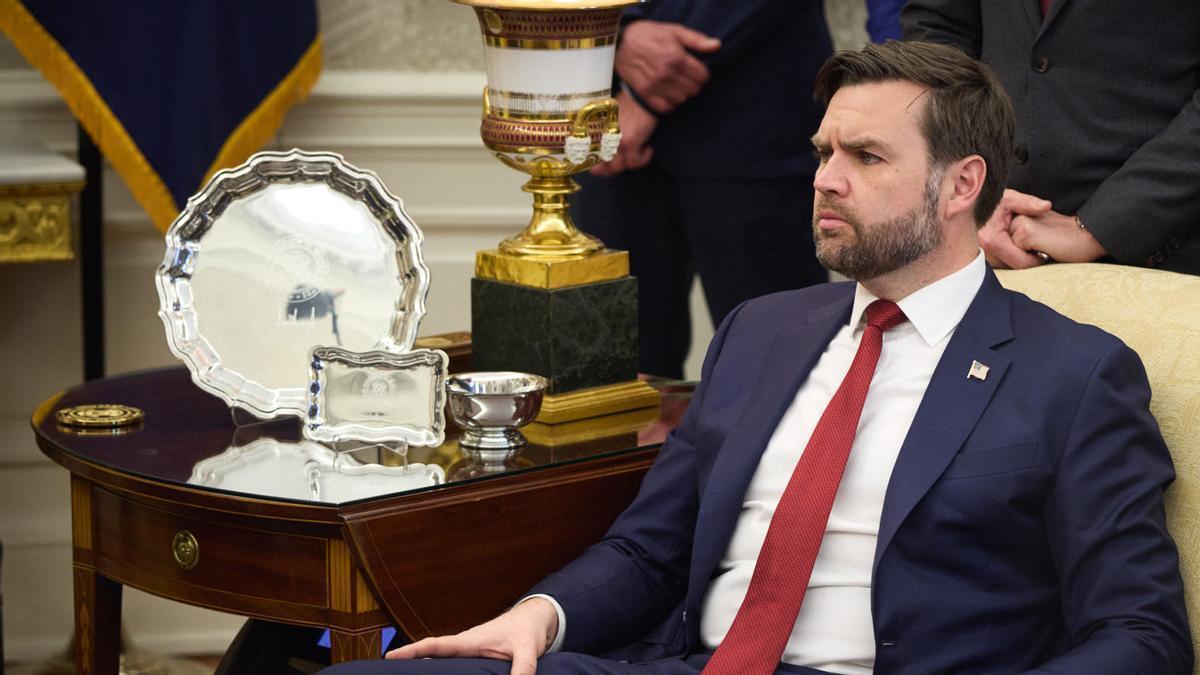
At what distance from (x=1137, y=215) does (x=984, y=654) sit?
678 mm

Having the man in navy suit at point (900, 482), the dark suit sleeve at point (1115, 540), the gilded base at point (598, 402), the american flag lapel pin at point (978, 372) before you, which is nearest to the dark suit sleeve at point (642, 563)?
the man in navy suit at point (900, 482)

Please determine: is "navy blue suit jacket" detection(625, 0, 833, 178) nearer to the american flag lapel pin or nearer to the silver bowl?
the silver bowl

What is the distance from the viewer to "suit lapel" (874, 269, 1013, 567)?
1.78m

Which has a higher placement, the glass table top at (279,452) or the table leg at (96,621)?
the glass table top at (279,452)

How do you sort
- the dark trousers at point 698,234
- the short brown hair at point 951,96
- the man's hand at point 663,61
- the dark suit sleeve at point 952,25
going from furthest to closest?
the dark trousers at point 698,234, the man's hand at point 663,61, the dark suit sleeve at point 952,25, the short brown hair at point 951,96

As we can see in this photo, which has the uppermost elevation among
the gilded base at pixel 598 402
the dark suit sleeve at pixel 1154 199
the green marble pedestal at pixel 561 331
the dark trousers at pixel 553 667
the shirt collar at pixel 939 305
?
the dark suit sleeve at pixel 1154 199

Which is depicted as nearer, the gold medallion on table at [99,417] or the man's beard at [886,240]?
the man's beard at [886,240]

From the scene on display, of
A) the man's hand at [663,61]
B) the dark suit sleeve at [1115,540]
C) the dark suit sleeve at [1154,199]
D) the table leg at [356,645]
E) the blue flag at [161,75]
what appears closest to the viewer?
the dark suit sleeve at [1115,540]

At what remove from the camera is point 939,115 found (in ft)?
6.18

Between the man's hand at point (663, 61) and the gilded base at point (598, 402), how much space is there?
73 cm

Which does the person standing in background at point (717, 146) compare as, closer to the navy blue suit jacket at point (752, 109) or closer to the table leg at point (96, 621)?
the navy blue suit jacket at point (752, 109)

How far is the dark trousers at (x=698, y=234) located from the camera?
9.95ft

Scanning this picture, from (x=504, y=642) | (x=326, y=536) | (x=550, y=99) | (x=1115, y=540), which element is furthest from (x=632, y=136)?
(x=1115, y=540)

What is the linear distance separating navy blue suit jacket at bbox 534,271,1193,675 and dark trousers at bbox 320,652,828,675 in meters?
0.06
